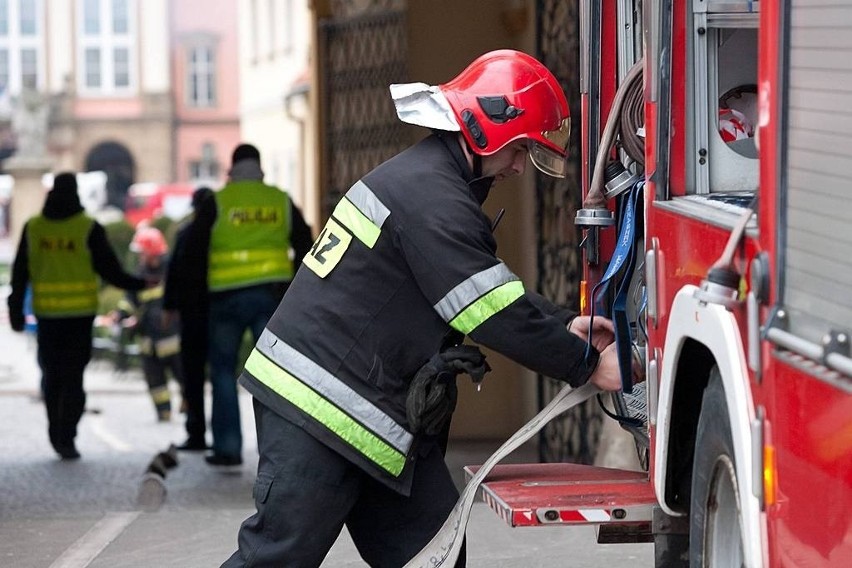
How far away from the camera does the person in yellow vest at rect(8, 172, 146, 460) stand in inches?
422

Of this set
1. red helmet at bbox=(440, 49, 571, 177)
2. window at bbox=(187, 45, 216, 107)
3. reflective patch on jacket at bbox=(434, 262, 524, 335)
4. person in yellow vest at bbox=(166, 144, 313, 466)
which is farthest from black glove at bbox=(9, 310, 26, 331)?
window at bbox=(187, 45, 216, 107)

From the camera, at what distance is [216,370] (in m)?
9.60

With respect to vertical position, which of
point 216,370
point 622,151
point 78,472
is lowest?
point 78,472

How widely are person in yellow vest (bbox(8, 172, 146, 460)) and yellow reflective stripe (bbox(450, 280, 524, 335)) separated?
6.92 metres

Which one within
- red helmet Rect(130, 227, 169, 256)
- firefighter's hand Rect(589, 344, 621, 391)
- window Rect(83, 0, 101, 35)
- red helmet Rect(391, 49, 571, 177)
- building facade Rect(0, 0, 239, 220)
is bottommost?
red helmet Rect(130, 227, 169, 256)

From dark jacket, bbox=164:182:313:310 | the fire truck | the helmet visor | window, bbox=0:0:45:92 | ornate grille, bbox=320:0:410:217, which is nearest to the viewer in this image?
the fire truck

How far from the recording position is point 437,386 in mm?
4160

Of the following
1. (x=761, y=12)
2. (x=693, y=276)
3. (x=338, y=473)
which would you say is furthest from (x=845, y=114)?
(x=338, y=473)

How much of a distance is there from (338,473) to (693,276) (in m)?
1.03

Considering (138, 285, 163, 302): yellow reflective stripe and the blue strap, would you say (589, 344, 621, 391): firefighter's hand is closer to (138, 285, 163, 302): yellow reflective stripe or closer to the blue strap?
the blue strap

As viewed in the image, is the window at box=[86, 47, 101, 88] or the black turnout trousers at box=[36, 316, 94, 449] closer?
the black turnout trousers at box=[36, 316, 94, 449]

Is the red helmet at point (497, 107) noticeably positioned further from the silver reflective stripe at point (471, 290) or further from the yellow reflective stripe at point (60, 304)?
the yellow reflective stripe at point (60, 304)

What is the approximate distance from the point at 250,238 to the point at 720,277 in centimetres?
639

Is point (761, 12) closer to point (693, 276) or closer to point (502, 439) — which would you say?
point (693, 276)
